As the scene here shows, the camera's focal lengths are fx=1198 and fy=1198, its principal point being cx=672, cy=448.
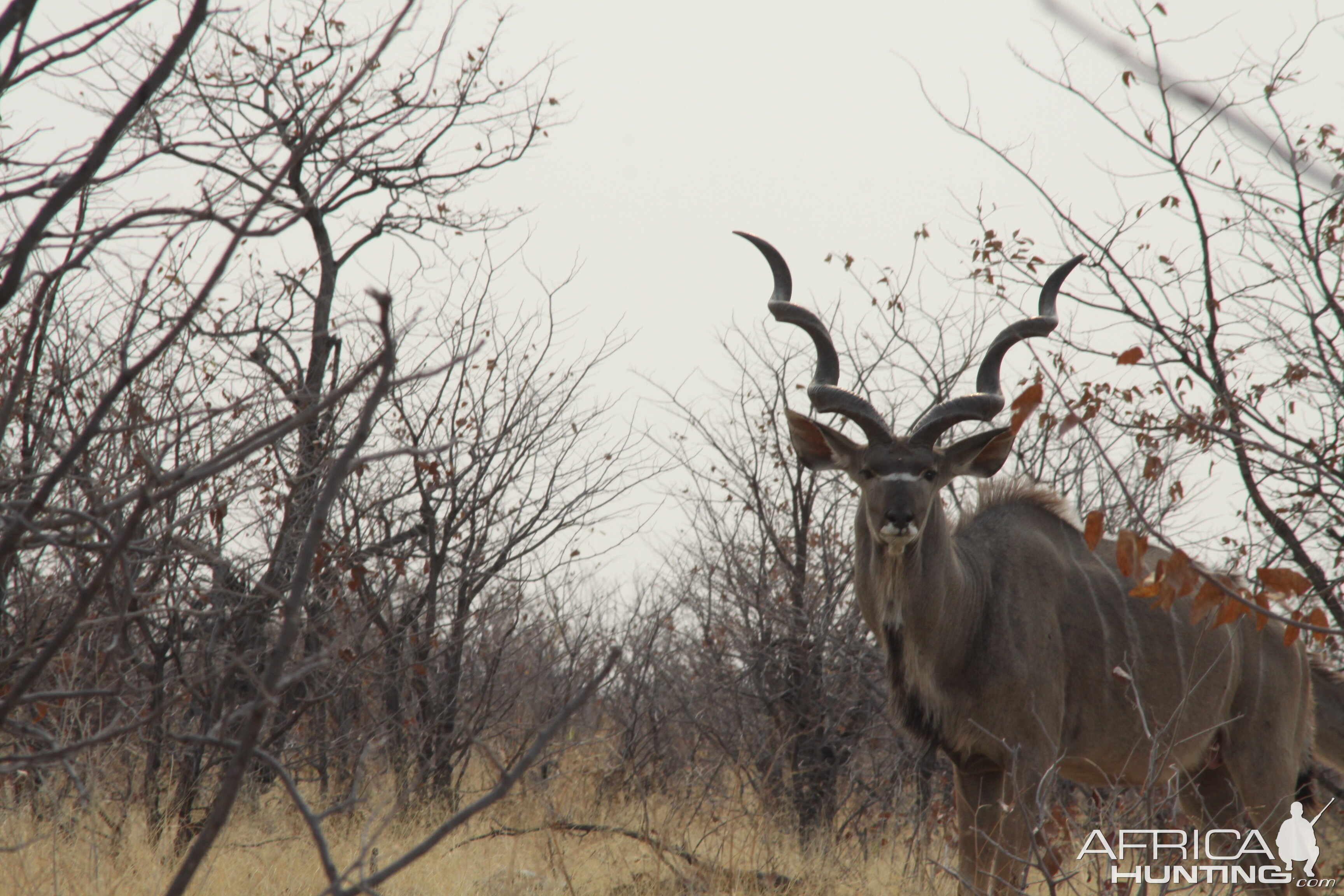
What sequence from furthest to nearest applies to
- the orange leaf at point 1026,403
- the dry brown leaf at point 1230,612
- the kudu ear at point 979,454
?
1. the kudu ear at point 979,454
2. the dry brown leaf at point 1230,612
3. the orange leaf at point 1026,403

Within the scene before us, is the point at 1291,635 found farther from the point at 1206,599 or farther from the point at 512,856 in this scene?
the point at 512,856

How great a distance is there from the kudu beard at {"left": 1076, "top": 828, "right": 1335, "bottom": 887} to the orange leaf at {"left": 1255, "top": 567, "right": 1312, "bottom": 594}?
3.64 ft

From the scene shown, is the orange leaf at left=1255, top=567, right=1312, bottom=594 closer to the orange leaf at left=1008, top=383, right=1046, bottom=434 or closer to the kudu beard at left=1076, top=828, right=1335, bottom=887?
the orange leaf at left=1008, top=383, right=1046, bottom=434

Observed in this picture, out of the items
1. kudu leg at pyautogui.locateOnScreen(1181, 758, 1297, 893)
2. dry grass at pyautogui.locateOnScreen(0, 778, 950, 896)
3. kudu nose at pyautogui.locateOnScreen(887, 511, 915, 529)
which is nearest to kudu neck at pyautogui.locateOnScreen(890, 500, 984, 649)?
kudu nose at pyautogui.locateOnScreen(887, 511, 915, 529)

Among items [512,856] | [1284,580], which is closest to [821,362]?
[512,856]

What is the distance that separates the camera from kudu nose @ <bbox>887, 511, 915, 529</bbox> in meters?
4.14

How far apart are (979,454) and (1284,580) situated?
277 centimetres

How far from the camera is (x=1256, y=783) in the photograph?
472cm

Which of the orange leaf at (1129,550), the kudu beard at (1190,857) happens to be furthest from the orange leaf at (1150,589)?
the kudu beard at (1190,857)

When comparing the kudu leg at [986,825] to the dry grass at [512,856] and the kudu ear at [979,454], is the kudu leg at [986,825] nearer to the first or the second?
the dry grass at [512,856]

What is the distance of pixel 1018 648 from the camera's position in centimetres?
434

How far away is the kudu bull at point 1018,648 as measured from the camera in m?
4.25

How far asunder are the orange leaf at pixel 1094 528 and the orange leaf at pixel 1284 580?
34 centimetres

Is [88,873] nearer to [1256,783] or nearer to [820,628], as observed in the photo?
[820,628]
